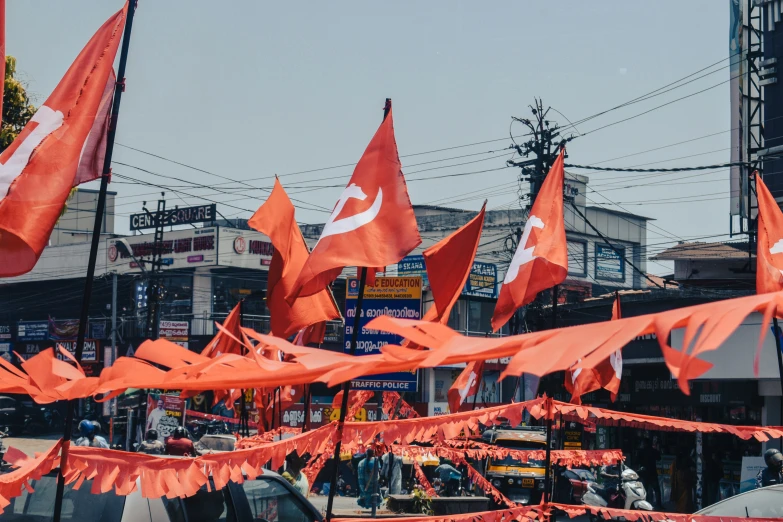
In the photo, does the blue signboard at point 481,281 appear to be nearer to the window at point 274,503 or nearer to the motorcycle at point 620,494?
the motorcycle at point 620,494

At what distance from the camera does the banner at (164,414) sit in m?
27.0

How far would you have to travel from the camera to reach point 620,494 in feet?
52.5

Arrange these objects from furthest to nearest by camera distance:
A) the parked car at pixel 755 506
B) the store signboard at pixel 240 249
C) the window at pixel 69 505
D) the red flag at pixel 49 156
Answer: the store signboard at pixel 240 249, the parked car at pixel 755 506, the window at pixel 69 505, the red flag at pixel 49 156

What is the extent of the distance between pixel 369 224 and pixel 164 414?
2307 cm

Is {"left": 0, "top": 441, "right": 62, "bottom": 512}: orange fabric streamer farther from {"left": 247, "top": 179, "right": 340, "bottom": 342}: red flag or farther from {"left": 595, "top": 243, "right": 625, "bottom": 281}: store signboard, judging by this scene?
{"left": 595, "top": 243, "right": 625, "bottom": 281}: store signboard

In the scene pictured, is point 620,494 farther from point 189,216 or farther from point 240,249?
point 189,216

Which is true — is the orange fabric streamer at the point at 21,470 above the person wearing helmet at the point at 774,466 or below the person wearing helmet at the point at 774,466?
above

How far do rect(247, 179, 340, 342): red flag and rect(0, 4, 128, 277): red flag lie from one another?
444cm

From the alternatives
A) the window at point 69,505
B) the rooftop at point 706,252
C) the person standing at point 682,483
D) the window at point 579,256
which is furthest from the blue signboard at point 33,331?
the window at point 69,505

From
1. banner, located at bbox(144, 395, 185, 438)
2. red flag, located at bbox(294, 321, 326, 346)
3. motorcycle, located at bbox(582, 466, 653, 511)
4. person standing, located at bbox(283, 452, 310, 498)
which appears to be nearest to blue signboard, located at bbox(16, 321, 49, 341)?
banner, located at bbox(144, 395, 185, 438)

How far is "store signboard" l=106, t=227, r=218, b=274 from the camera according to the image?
162 ft

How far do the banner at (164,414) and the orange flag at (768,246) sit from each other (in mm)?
18979

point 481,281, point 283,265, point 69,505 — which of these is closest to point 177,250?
point 481,281

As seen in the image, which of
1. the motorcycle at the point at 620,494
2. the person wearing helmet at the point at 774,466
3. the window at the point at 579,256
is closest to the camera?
the person wearing helmet at the point at 774,466
